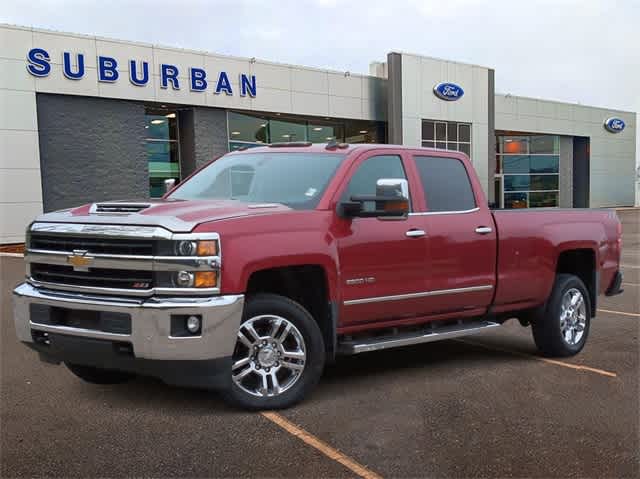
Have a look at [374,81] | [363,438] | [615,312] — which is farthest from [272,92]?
[363,438]

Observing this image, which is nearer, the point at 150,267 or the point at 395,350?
the point at 150,267

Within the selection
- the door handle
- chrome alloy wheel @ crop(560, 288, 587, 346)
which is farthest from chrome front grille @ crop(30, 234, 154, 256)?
chrome alloy wheel @ crop(560, 288, 587, 346)

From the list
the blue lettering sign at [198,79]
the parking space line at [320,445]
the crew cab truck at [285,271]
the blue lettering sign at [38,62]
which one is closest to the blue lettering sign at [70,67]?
the blue lettering sign at [38,62]

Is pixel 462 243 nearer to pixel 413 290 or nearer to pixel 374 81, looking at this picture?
pixel 413 290

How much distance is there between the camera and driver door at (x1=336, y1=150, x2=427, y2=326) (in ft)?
16.8

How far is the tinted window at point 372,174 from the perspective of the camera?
17.7ft

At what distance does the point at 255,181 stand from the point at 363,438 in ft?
7.83

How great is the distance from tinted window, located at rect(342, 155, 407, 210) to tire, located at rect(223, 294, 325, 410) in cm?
111

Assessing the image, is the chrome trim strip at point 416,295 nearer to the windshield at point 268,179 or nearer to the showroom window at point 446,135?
the windshield at point 268,179

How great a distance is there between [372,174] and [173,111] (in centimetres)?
2187

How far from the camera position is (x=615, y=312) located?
9320 millimetres

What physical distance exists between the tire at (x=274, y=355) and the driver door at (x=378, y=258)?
1.49ft

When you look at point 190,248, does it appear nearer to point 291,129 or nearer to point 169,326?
point 169,326

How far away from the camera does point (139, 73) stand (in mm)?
23734
